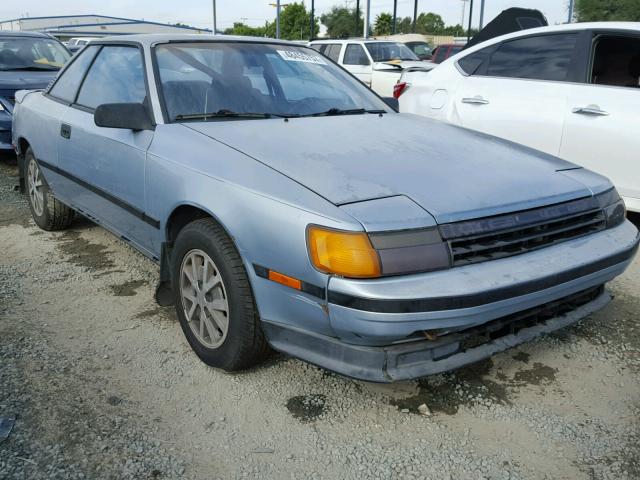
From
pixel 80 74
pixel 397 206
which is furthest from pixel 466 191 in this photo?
pixel 80 74

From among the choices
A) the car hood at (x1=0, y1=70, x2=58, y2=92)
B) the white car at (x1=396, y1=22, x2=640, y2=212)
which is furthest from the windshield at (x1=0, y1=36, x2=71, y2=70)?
the white car at (x1=396, y1=22, x2=640, y2=212)

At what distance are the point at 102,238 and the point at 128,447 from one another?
2.73 m

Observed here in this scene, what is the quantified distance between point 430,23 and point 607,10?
154 feet

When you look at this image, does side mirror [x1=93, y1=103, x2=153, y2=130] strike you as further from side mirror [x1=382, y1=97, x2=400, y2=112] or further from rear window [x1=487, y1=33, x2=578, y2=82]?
rear window [x1=487, y1=33, x2=578, y2=82]

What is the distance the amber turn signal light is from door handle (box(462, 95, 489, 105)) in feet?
11.4

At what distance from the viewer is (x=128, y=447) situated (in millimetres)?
2193

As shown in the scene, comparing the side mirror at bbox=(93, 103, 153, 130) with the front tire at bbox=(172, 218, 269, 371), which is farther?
the side mirror at bbox=(93, 103, 153, 130)

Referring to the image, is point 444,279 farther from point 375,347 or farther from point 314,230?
point 314,230

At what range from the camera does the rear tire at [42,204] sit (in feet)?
15.0

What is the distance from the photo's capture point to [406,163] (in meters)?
2.54

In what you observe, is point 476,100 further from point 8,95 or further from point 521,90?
point 8,95

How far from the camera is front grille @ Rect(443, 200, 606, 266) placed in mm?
2156

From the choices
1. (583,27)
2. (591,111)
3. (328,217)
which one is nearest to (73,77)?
(328,217)

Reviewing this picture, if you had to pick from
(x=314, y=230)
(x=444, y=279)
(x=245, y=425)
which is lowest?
(x=245, y=425)
